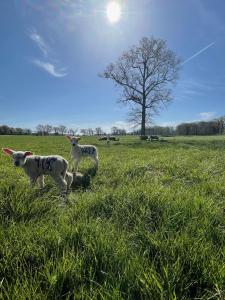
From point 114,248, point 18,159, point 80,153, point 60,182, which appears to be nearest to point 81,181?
point 60,182

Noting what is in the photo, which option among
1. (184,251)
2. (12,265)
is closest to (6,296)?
(12,265)

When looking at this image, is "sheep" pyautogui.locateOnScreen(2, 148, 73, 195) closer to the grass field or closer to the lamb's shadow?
the lamb's shadow

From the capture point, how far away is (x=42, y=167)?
7.06 metres

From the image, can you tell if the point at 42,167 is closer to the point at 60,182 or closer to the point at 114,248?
the point at 60,182

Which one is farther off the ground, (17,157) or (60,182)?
(17,157)

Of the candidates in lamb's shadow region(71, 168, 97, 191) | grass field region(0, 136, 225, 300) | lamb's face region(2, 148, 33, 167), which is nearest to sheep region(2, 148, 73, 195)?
lamb's face region(2, 148, 33, 167)

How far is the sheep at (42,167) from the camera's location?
22.6 feet

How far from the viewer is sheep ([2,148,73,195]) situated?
6895 mm

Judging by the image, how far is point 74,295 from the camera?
2492 mm

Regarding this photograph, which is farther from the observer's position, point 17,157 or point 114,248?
point 17,157

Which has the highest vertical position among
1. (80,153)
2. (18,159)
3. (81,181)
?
(18,159)

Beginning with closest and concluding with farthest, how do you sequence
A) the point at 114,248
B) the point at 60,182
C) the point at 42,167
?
the point at 114,248 → the point at 60,182 → the point at 42,167

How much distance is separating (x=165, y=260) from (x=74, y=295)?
1.09 metres

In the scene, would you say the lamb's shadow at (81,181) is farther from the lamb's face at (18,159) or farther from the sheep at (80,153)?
the sheep at (80,153)
